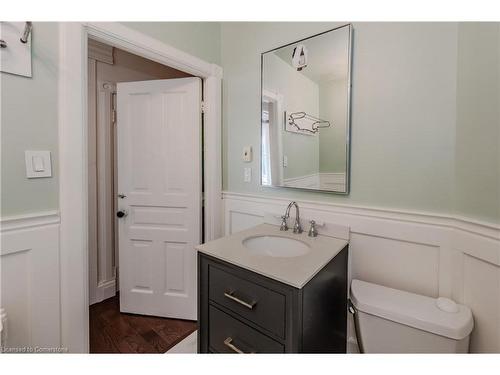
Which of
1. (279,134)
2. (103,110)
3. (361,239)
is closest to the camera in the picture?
(361,239)

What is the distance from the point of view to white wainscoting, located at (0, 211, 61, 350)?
990 millimetres

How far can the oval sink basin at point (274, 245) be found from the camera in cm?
134

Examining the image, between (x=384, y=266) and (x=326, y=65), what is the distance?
1.10 m

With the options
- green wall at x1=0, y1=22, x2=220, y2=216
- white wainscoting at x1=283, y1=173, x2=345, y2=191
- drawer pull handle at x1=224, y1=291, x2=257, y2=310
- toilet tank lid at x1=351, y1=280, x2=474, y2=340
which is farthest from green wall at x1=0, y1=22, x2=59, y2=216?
toilet tank lid at x1=351, y1=280, x2=474, y2=340

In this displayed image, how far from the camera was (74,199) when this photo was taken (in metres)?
1.14

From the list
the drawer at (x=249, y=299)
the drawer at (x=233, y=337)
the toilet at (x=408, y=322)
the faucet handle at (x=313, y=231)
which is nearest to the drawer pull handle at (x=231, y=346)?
the drawer at (x=233, y=337)

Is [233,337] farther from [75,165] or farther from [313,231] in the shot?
[75,165]

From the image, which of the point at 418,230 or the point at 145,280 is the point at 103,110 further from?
the point at 418,230

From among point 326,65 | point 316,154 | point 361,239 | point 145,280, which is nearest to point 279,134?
point 316,154

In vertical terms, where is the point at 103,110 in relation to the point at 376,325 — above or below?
above

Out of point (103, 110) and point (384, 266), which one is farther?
point (103, 110)

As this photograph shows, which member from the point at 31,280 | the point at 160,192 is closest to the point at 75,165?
the point at 31,280

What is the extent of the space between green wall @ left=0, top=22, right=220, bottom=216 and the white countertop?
0.73 metres
